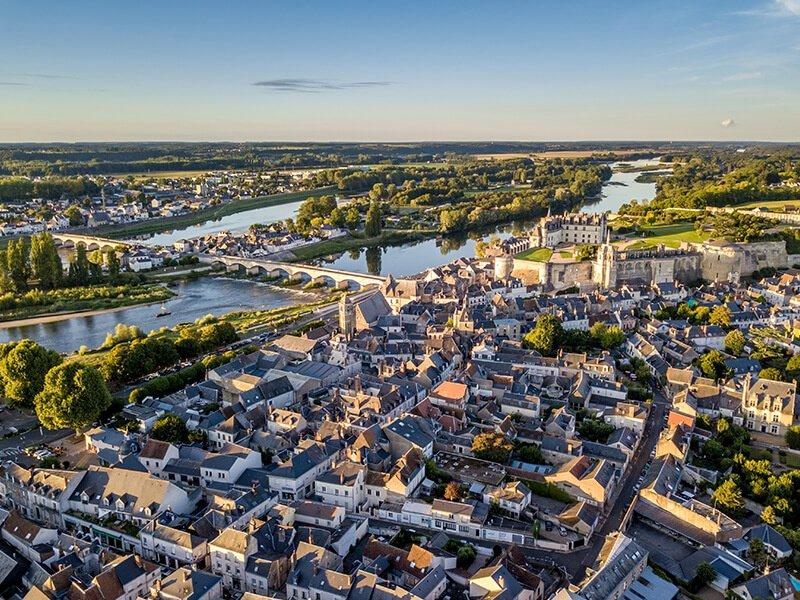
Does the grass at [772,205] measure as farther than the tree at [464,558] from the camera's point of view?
Yes

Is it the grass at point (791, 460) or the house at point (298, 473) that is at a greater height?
the house at point (298, 473)

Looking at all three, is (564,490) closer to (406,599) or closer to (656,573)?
(656,573)

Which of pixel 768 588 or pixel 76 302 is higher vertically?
pixel 76 302

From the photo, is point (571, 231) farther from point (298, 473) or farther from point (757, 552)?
point (298, 473)

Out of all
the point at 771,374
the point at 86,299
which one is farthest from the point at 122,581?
the point at 86,299

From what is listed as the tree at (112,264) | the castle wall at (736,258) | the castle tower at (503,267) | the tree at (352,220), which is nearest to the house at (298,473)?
the castle tower at (503,267)

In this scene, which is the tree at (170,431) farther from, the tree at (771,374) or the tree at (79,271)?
the tree at (79,271)
